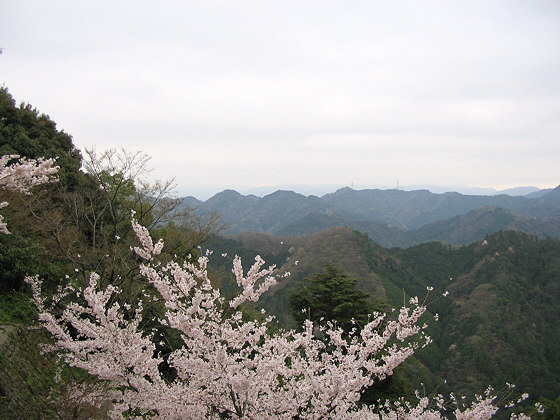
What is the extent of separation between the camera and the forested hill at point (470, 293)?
4250cm

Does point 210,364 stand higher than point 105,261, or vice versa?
point 105,261

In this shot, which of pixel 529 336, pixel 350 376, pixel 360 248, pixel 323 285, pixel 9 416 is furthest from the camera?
pixel 360 248

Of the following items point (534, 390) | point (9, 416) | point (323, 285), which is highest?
point (9, 416)

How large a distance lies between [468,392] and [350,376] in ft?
145

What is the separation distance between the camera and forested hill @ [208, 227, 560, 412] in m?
42.5

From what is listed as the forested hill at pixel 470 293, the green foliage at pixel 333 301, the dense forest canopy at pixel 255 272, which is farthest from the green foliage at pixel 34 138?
the forested hill at pixel 470 293

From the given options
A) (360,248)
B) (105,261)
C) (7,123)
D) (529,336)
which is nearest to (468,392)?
(529,336)

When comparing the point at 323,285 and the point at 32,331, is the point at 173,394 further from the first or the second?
the point at 323,285

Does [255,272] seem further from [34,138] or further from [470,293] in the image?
[470,293]

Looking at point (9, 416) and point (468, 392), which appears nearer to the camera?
point (9, 416)

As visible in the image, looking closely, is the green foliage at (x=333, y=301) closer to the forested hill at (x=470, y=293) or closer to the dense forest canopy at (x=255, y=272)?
the dense forest canopy at (x=255, y=272)

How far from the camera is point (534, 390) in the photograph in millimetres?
39156

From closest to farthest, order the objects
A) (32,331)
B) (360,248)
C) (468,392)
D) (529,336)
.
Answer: (32,331)
(468,392)
(529,336)
(360,248)

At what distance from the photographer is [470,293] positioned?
63500mm
